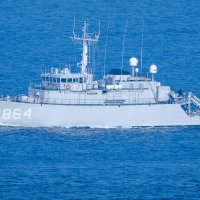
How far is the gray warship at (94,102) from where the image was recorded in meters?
171

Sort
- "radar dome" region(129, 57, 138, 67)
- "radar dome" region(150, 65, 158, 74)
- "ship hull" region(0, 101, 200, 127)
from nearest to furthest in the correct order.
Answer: "ship hull" region(0, 101, 200, 127) → "radar dome" region(150, 65, 158, 74) → "radar dome" region(129, 57, 138, 67)

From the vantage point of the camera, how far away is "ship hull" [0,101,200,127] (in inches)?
6722

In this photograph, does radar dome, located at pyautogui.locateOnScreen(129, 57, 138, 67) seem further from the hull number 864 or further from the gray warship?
the hull number 864

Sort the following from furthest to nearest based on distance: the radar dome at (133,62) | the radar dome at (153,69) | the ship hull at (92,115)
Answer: the radar dome at (133,62) < the radar dome at (153,69) < the ship hull at (92,115)

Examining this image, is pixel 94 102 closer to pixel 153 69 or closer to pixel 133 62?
pixel 133 62

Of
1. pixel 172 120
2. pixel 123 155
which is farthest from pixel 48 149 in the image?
pixel 172 120

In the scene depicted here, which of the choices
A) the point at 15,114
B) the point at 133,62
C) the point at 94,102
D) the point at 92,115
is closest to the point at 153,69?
the point at 133,62

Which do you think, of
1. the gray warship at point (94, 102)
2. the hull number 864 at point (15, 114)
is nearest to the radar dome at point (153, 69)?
the gray warship at point (94, 102)

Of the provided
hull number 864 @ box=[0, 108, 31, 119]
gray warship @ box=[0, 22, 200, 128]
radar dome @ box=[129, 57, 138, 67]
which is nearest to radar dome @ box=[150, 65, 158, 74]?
gray warship @ box=[0, 22, 200, 128]

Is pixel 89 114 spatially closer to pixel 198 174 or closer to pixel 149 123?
pixel 149 123

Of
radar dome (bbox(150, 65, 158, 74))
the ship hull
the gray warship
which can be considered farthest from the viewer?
radar dome (bbox(150, 65, 158, 74))

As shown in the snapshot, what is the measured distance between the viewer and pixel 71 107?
17162 centimetres

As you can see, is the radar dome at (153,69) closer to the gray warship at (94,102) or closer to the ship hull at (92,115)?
the gray warship at (94,102)

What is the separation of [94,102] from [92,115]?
1640 mm
